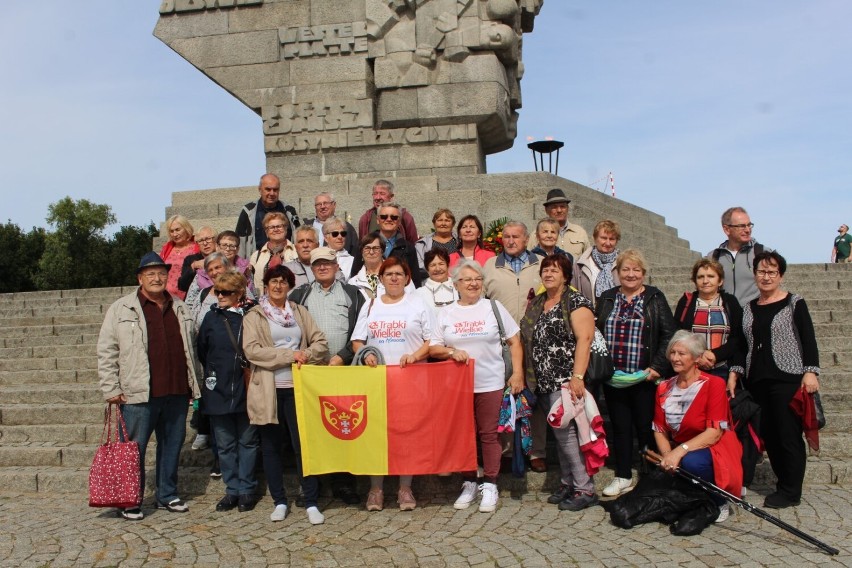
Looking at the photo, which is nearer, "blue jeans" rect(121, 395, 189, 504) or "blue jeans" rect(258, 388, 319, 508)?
"blue jeans" rect(258, 388, 319, 508)

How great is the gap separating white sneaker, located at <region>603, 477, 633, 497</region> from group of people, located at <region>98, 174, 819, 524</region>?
0.04 ft

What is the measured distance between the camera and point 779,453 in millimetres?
5543

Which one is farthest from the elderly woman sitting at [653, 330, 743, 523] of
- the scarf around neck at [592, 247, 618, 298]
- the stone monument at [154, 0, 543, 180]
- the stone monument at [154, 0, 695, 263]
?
the stone monument at [154, 0, 543, 180]

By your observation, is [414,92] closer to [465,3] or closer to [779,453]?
[465,3]

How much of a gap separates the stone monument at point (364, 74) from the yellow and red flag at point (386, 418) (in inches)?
328

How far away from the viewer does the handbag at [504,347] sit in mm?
5730

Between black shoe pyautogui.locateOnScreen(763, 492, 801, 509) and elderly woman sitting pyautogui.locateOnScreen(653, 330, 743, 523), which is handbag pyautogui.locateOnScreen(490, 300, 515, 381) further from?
black shoe pyautogui.locateOnScreen(763, 492, 801, 509)

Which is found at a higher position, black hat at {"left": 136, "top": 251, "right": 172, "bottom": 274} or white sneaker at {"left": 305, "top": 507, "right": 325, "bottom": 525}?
black hat at {"left": 136, "top": 251, "right": 172, "bottom": 274}

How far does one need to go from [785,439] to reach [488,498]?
214 cm

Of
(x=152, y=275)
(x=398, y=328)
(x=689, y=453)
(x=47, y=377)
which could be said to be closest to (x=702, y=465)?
(x=689, y=453)

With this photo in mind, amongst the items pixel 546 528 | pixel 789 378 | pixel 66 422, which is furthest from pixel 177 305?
pixel 789 378

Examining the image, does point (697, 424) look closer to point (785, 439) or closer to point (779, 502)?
point (785, 439)

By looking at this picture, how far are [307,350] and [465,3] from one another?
9.30m

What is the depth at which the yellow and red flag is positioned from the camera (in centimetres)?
568
